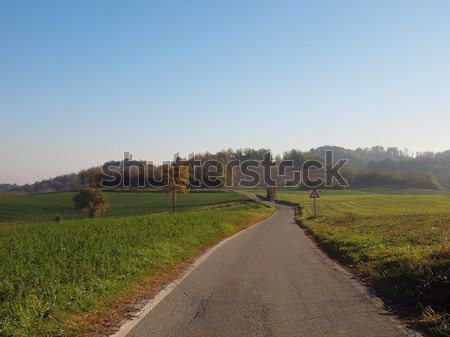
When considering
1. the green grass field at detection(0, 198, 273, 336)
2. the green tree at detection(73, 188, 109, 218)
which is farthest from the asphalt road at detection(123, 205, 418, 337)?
the green tree at detection(73, 188, 109, 218)

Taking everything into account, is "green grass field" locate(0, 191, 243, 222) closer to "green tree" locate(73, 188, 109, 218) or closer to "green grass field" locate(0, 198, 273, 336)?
"green tree" locate(73, 188, 109, 218)

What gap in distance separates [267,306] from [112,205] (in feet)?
261

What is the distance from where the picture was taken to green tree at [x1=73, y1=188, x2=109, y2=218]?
61.7m

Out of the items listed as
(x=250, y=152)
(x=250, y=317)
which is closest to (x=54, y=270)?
(x=250, y=317)

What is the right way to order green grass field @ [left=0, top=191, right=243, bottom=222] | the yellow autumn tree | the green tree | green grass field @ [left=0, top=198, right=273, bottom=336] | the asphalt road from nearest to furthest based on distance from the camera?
1. the asphalt road
2. green grass field @ [left=0, top=198, right=273, bottom=336]
3. the green tree
4. the yellow autumn tree
5. green grass field @ [left=0, top=191, right=243, bottom=222]

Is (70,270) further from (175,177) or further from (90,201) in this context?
(175,177)

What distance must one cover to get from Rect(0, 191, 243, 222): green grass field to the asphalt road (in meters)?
60.5

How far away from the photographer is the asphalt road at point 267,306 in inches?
287

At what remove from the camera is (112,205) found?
280 ft

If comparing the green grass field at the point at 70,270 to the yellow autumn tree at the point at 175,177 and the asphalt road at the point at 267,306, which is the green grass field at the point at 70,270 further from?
the yellow autumn tree at the point at 175,177

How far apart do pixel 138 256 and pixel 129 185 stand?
112 meters

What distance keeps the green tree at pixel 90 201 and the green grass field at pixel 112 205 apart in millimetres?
7736

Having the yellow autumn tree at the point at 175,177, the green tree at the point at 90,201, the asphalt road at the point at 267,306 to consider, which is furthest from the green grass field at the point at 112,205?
the asphalt road at the point at 267,306

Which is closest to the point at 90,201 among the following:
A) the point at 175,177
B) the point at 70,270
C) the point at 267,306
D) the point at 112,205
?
the point at 175,177
